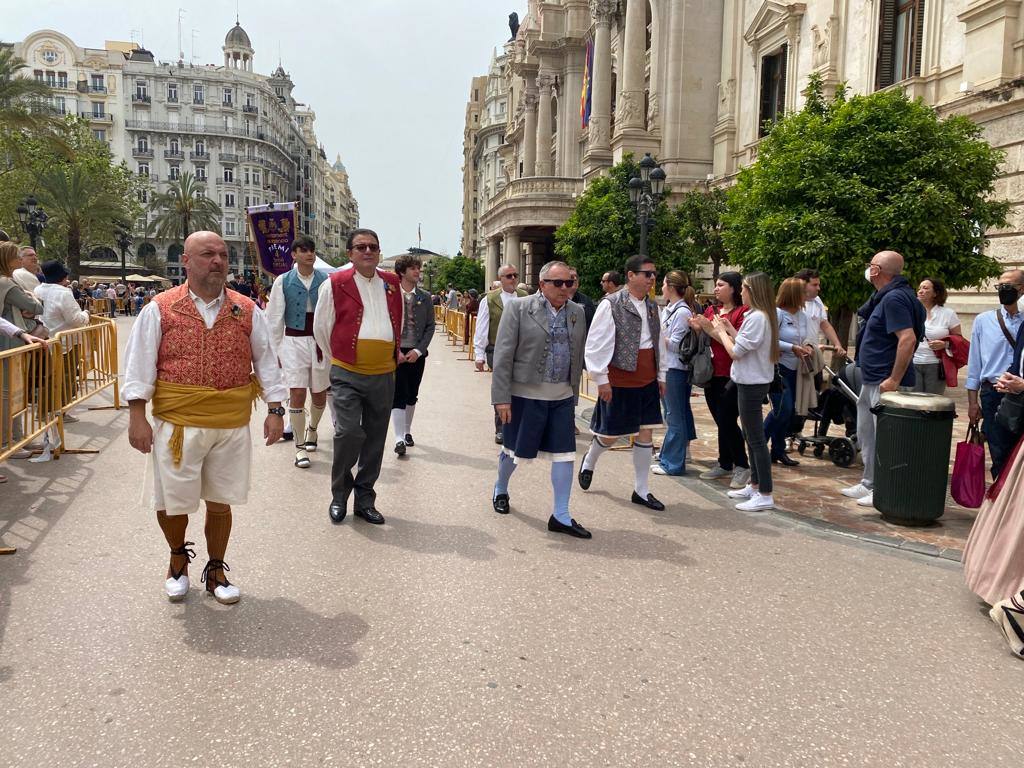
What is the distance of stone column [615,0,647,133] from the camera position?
3170 cm

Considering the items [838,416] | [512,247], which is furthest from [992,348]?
[512,247]

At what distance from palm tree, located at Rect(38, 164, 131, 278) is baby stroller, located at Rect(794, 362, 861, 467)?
44.7m

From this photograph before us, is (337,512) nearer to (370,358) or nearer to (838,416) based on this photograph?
(370,358)

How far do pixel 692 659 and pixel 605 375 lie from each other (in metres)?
2.78

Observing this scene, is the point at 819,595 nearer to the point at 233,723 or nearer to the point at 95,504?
the point at 233,723

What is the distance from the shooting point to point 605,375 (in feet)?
20.4

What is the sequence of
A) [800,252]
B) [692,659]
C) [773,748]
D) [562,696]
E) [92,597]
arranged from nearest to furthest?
1. [773,748]
2. [562,696]
3. [692,659]
4. [92,597]
5. [800,252]

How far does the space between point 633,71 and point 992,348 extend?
2864 cm

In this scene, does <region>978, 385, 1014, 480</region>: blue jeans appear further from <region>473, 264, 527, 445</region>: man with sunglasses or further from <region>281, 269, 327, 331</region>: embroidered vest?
<region>281, 269, 327, 331</region>: embroidered vest

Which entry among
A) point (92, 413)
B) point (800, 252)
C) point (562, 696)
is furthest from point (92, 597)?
point (800, 252)

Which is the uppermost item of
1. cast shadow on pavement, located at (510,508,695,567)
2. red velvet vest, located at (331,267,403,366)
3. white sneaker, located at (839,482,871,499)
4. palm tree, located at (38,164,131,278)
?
palm tree, located at (38,164,131,278)

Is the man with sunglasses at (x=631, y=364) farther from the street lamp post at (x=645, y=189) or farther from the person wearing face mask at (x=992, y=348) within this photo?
the street lamp post at (x=645, y=189)

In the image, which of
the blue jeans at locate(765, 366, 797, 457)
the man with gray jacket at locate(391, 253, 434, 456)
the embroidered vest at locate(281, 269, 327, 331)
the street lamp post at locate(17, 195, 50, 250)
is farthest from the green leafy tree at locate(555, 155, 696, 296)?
the street lamp post at locate(17, 195, 50, 250)

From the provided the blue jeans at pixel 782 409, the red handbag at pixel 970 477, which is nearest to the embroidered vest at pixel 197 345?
the red handbag at pixel 970 477
